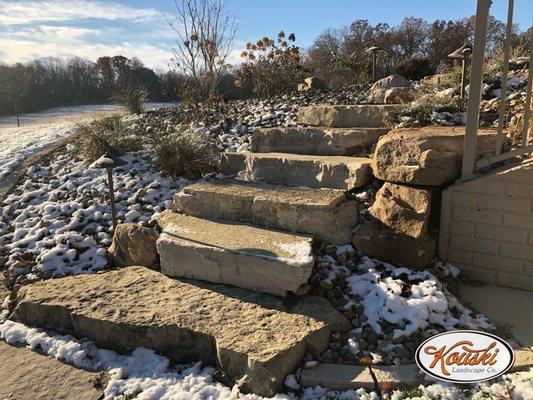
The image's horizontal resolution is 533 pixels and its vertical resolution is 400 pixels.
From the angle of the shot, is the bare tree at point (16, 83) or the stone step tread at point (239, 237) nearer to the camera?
the stone step tread at point (239, 237)

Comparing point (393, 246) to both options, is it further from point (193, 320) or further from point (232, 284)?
point (193, 320)

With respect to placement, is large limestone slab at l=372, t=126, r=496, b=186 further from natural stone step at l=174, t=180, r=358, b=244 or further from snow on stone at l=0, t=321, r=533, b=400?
snow on stone at l=0, t=321, r=533, b=400

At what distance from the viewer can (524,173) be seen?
2455mm

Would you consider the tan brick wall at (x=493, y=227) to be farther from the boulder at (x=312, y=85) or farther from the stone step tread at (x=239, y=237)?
the boulder at (x=312, y=85)

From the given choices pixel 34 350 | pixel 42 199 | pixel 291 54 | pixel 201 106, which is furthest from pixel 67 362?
pixel 291 54

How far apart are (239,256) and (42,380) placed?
1.24 m

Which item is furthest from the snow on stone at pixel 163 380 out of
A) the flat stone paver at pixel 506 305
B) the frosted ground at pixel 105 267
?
the flat stone paver at pixel 506 305

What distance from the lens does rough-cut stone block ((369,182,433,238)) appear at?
2.64 metres

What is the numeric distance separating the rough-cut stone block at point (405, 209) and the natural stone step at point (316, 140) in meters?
0.82

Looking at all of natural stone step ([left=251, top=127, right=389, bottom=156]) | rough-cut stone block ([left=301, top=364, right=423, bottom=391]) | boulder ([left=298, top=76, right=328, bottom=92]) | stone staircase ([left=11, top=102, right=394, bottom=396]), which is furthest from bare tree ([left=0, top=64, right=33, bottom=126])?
rough-cut stone block ([left=301, top=364, right=423, bottom=391])

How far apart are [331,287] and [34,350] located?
1823 millimetres

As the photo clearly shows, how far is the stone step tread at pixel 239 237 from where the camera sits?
2469mm

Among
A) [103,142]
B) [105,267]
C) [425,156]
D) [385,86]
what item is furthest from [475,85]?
[103,142]

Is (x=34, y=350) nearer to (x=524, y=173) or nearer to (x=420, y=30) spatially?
(x=524, y=173)
